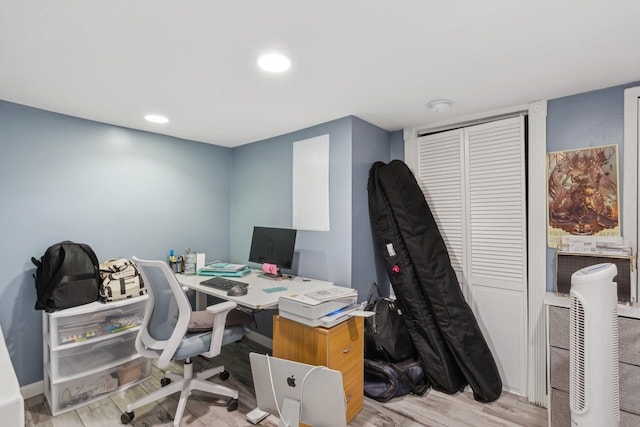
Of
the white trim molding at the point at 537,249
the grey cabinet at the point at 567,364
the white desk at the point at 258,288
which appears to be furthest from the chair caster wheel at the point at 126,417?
the white trim molding at the point at 537,249

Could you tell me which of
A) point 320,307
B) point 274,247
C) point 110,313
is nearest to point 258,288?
point 274,247

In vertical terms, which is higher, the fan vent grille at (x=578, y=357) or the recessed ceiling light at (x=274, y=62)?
the recessed ceiling light at (x=274, y=62)

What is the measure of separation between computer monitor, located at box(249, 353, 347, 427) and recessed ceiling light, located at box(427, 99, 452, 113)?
1860 mm

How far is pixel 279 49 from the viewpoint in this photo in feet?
4.96

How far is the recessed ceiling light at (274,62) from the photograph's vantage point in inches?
62.1

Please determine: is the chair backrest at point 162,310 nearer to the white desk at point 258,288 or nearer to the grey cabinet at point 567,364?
the white desk at point 258,288

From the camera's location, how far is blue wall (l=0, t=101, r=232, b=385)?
2.22m

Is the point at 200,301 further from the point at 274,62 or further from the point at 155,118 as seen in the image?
the point at 274,62

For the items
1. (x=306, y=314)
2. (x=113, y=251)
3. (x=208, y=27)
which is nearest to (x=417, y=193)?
(x=306, y=314)

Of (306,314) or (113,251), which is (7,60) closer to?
(113,251)

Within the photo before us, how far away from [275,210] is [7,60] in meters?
2.06

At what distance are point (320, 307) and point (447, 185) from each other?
1542mm

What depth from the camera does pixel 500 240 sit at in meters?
2.34

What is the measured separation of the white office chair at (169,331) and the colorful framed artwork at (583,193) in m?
2.28
